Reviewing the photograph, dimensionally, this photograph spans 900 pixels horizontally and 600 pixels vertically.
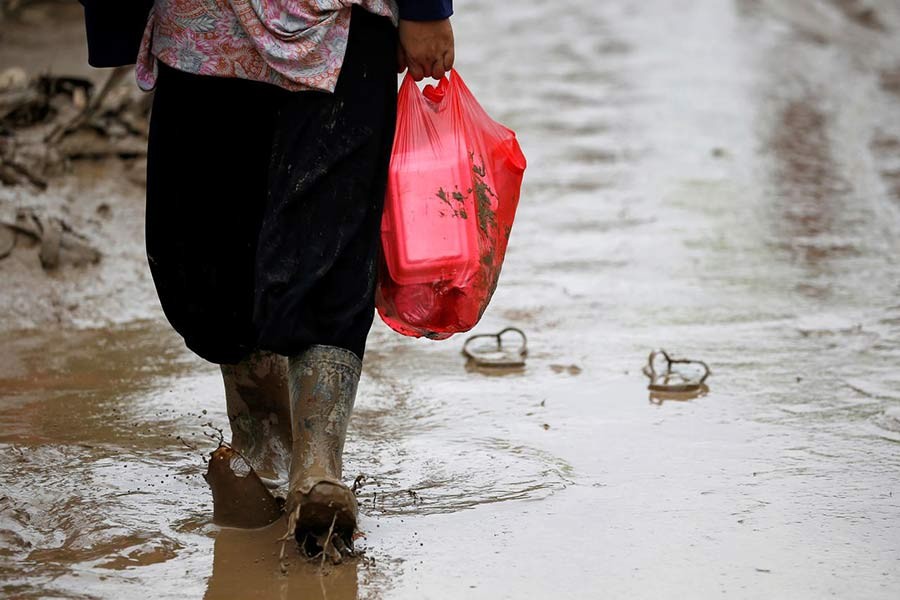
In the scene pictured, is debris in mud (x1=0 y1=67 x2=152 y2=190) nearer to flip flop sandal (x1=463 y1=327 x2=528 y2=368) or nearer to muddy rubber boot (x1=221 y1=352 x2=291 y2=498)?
flip flop sandal (x1=463 y1=327 x2=528 y2=368)

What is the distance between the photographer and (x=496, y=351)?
428 cm

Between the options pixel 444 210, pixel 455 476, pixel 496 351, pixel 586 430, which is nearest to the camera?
pixel 444 210

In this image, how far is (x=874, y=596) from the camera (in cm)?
243

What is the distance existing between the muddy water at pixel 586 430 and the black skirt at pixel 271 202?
422 mm

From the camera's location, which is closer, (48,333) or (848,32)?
(48,333)

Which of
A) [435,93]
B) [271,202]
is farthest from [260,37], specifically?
[435,93]

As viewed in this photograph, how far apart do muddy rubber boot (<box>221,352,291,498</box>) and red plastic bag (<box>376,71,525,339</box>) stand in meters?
0.29

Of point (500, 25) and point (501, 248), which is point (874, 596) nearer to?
point (501, 248)

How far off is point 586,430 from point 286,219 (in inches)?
45.2

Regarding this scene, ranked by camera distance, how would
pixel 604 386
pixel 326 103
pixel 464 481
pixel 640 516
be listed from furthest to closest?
pixel 604 386 < pixel 464 481 < pixel 640 516 < pixel 326 103

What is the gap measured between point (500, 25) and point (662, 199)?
6040 millimetres

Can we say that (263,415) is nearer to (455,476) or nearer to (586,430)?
(455,476)

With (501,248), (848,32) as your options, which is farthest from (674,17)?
(501,248)

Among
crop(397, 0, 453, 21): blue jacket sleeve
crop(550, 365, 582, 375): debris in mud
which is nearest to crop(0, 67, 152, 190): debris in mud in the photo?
crop(550, 365, 582, 375): debris in mud
